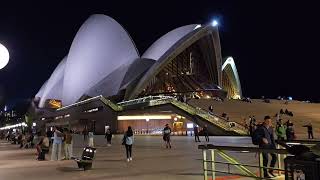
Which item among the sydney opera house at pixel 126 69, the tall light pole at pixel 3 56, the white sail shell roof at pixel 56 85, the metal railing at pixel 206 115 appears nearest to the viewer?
the tall light pole at pixel 3 56

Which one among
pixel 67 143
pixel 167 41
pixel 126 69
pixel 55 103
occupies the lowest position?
pixel 67 143

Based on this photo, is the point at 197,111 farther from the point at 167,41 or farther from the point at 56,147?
the point at 167,41

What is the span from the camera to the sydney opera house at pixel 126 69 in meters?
54.4

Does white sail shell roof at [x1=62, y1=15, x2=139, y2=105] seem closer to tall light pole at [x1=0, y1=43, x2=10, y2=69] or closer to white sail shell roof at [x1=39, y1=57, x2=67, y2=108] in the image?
white sail shell roof at [x1=39, y1=57, x2=67, y2=108]

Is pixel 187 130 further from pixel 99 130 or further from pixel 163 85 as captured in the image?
pixel 163 85

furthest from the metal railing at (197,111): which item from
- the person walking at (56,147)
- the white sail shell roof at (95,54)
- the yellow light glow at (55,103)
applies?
the yellow light glow at (55,103)

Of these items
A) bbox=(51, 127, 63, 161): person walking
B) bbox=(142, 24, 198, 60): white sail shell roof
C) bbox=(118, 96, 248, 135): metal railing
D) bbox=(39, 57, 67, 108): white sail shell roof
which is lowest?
bbox=(51, 127, 63, 161): person walking

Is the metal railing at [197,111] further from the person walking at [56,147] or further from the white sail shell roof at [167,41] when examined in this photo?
the white sail shell roof at [167,41]

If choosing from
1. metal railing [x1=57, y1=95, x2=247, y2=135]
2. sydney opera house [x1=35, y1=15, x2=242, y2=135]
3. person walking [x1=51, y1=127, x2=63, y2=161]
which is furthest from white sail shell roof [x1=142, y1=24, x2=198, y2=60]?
person walking [x1=51, y1=127, x2=63, y2=161]

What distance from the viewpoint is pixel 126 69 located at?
57.0 metres

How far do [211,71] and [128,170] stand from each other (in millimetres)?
56827

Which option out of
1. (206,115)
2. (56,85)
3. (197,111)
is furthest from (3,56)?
(56,85)

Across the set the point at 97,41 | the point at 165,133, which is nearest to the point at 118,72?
the point at 97,41

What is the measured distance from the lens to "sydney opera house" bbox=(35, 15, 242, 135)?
54438 millimetres
